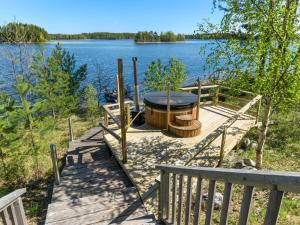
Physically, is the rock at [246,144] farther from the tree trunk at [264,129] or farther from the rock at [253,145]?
the tree trunk at [264,129]

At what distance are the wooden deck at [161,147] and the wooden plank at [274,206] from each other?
2.40 meters

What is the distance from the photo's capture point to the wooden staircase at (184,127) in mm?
7113

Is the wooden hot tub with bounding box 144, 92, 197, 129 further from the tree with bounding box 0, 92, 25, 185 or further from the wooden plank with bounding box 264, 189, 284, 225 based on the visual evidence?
the wooden plank with bounding box 264, 189, 284, 225

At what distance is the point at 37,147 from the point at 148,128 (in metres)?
3.54

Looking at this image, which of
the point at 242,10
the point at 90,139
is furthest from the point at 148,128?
the point at 242,10

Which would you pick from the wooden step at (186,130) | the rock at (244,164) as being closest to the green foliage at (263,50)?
the rock at (244,164)

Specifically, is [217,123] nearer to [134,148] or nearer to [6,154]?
[134,148]

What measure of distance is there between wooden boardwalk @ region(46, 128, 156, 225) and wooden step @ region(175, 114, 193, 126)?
99.9 inches

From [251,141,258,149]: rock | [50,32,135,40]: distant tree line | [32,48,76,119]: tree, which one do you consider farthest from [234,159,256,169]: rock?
[50,32,135,40]: distant tree line

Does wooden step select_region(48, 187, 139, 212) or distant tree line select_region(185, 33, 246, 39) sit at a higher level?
distant tree line select_region(185, 33, 246, 39)

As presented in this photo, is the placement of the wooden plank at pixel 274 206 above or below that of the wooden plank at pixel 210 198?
above

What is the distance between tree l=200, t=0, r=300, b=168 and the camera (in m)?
4.43

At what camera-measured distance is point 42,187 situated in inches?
238

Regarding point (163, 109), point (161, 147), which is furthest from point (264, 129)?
point (163, 109)
